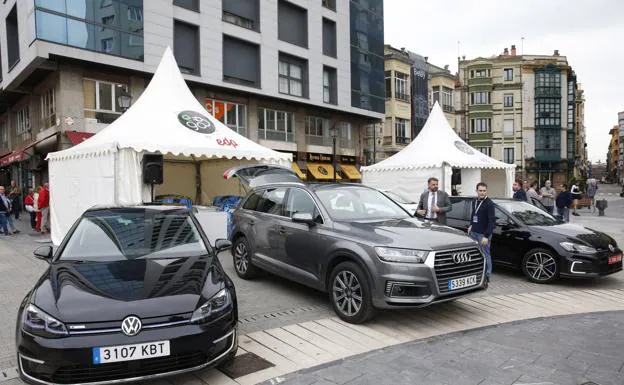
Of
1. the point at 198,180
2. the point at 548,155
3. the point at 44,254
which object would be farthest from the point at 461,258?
the point at 548,155

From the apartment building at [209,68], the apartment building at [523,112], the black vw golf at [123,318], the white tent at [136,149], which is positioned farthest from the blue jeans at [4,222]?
the apartment building at [523,112]

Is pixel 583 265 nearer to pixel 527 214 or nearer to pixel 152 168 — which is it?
pixel 527 214

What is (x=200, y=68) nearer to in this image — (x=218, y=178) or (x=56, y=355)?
(x=218, y=178)

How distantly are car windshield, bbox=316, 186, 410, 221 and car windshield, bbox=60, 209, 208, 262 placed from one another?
6.05 feet

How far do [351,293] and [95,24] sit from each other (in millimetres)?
19064

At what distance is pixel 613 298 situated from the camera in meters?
6.43

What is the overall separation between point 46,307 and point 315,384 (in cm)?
220

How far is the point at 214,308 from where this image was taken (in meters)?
3.53

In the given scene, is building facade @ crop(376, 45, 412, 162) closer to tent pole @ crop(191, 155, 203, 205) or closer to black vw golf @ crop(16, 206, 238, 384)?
tent pole @ crop(191, 155, 203, 205)

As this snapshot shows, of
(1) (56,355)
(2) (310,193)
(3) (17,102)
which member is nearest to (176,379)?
(1) (56,355)

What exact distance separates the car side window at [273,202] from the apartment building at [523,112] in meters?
52.1

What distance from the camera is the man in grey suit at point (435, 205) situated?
8.22m

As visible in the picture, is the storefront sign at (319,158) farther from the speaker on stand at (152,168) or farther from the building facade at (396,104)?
the speaker on stand at (152,168)

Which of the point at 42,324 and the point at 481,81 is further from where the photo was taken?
the point at 481,81
